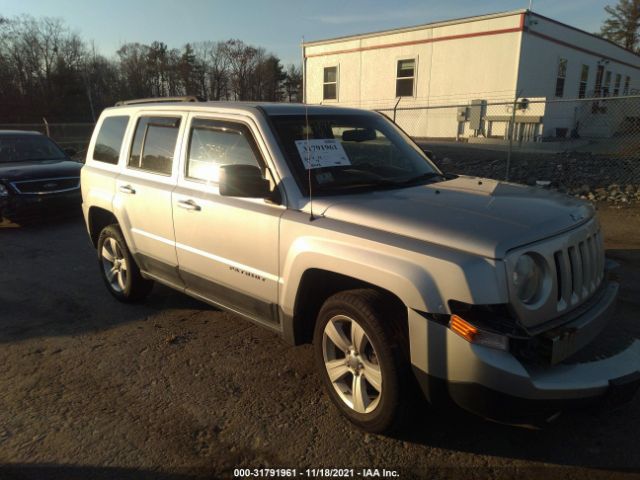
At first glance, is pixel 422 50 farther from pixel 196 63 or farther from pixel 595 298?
pixel 196 63

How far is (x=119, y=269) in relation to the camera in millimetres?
5031

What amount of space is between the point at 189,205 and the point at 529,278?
99.5 inches

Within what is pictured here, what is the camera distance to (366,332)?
2.67m

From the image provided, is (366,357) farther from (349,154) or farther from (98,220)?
(98,220)

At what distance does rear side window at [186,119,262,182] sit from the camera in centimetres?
352

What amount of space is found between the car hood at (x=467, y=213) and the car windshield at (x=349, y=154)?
0.19 meters

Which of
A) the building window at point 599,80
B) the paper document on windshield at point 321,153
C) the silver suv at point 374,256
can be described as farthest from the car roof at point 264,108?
the building window at point 599,80

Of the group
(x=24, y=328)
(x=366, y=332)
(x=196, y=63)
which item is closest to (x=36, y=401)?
(x=24, y=328)

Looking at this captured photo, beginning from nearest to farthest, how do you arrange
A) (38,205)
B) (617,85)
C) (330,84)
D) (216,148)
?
(216,148)
(38,205)
(330,84)
(617,85)

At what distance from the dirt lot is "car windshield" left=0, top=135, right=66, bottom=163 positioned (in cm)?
622

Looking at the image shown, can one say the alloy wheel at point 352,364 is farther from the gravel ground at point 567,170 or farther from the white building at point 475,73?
the white building at point 475,73

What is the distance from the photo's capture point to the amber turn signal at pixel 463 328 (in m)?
2.27

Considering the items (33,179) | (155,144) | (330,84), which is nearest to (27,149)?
(33,179)

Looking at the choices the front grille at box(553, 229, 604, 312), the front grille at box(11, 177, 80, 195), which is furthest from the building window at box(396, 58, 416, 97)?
the front grille at box(553, 229, 604, 312)
